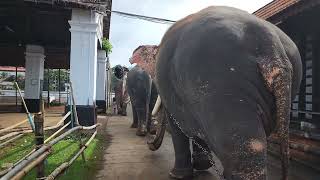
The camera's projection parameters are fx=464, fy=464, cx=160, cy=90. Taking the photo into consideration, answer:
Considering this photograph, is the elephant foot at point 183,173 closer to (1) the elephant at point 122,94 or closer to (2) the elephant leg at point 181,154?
(2) the elephant leg at point 181,154

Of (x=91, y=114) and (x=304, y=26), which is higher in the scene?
(x=304, y=26)

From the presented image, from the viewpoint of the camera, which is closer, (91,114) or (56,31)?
(91,114)

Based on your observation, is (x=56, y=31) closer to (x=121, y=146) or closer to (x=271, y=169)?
(x=121, y=146)

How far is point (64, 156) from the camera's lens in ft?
24.9

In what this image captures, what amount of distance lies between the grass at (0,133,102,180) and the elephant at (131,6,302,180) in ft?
9.37

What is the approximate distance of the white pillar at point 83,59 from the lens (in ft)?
36.1

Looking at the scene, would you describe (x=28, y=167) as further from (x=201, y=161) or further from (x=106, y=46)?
(x=106, y=46)

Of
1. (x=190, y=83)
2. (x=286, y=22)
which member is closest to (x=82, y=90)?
(x=286, y=22)

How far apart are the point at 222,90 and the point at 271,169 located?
3.48 meters

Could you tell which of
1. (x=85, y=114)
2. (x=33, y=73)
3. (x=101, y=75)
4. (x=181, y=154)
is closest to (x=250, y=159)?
(x=181, y=154)

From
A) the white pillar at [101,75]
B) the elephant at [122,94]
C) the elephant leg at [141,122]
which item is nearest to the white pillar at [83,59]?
the elephant leg at [141,122]

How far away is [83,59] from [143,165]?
4.52 m

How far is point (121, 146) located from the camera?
30.9 feet

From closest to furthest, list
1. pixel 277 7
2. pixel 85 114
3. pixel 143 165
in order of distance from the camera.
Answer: pixel 143 165 → pixel 277 7 → pixel 85 114
